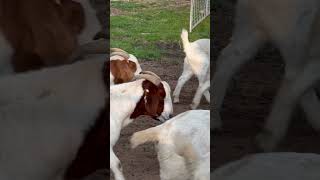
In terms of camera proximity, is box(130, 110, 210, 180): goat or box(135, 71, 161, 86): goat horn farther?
box(135, 71, 161, 86): goat horn

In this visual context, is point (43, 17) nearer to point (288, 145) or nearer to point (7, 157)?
point (7, 157)

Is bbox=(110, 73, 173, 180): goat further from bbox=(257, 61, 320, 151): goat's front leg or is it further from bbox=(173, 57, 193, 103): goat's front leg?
bbox=(257, 61, 320, 151): goat's front leg

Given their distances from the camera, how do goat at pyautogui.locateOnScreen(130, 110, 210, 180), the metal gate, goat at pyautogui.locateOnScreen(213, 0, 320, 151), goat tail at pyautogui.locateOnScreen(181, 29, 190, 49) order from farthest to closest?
goat tail at pyautogui.locateOnScreen(181, 29, 190, 49) < goat at pyautogui.locateOnScreen(130, 110, 210, 180) < the metal gate < goat at pyautogui.locateOnScreen(213, 0, 320, 151)

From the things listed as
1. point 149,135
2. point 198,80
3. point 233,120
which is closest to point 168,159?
point 149,135

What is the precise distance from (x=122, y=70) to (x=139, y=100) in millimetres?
102

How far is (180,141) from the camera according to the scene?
1526mm

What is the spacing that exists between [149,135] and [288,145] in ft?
1.98

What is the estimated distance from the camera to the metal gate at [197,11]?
1320mm

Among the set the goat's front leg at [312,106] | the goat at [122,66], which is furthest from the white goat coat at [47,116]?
the goat at [122,66]

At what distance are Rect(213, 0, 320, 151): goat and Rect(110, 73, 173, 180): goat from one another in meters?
0.63

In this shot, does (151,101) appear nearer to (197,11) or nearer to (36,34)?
(197,11)

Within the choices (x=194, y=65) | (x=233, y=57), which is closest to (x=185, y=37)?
(x=194, y=65)

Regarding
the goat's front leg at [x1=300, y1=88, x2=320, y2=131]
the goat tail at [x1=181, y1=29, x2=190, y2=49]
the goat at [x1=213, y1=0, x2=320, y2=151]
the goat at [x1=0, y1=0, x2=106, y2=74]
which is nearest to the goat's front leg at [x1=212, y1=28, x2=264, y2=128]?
the goat at [x1=213, y1=0, x2=320, y2=151]

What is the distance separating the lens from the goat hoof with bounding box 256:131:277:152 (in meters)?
0.95
